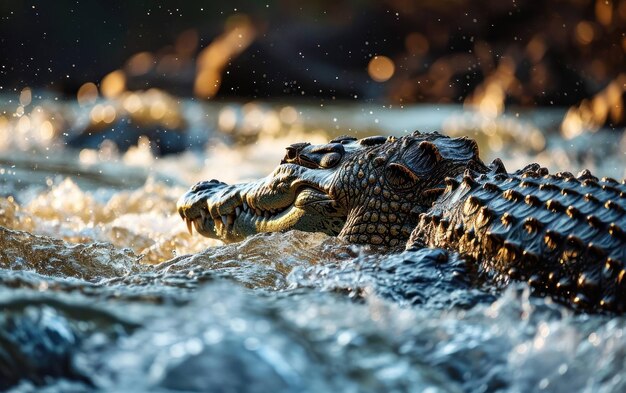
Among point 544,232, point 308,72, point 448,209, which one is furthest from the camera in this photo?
point 308,72

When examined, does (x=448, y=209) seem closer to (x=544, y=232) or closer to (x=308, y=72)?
(x=544, y=232)

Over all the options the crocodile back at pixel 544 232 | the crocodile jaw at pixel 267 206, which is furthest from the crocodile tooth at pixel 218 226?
the crocodile back at pixel 544 232

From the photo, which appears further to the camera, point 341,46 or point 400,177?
point 341,46

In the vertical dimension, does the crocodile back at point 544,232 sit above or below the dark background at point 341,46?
below

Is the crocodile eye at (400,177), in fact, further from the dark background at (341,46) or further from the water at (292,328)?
the dark background at (341,46)

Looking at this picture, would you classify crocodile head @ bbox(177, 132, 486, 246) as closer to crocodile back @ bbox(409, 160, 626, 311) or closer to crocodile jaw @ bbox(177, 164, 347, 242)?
crocodile jaw @ bbox(177, 164, 347, 242)

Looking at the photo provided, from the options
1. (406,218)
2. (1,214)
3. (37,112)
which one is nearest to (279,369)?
(406,218)

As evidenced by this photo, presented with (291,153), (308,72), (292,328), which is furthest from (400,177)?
(308,72)

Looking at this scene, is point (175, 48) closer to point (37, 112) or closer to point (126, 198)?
point (37, 112)
